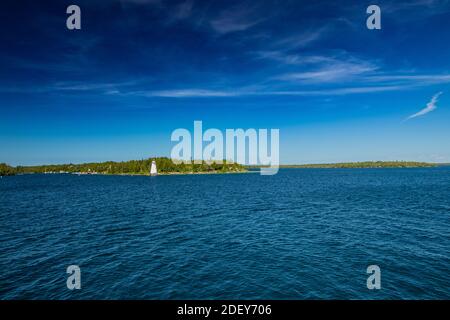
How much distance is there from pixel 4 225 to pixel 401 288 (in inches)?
2262

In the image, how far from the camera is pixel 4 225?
4388cm
